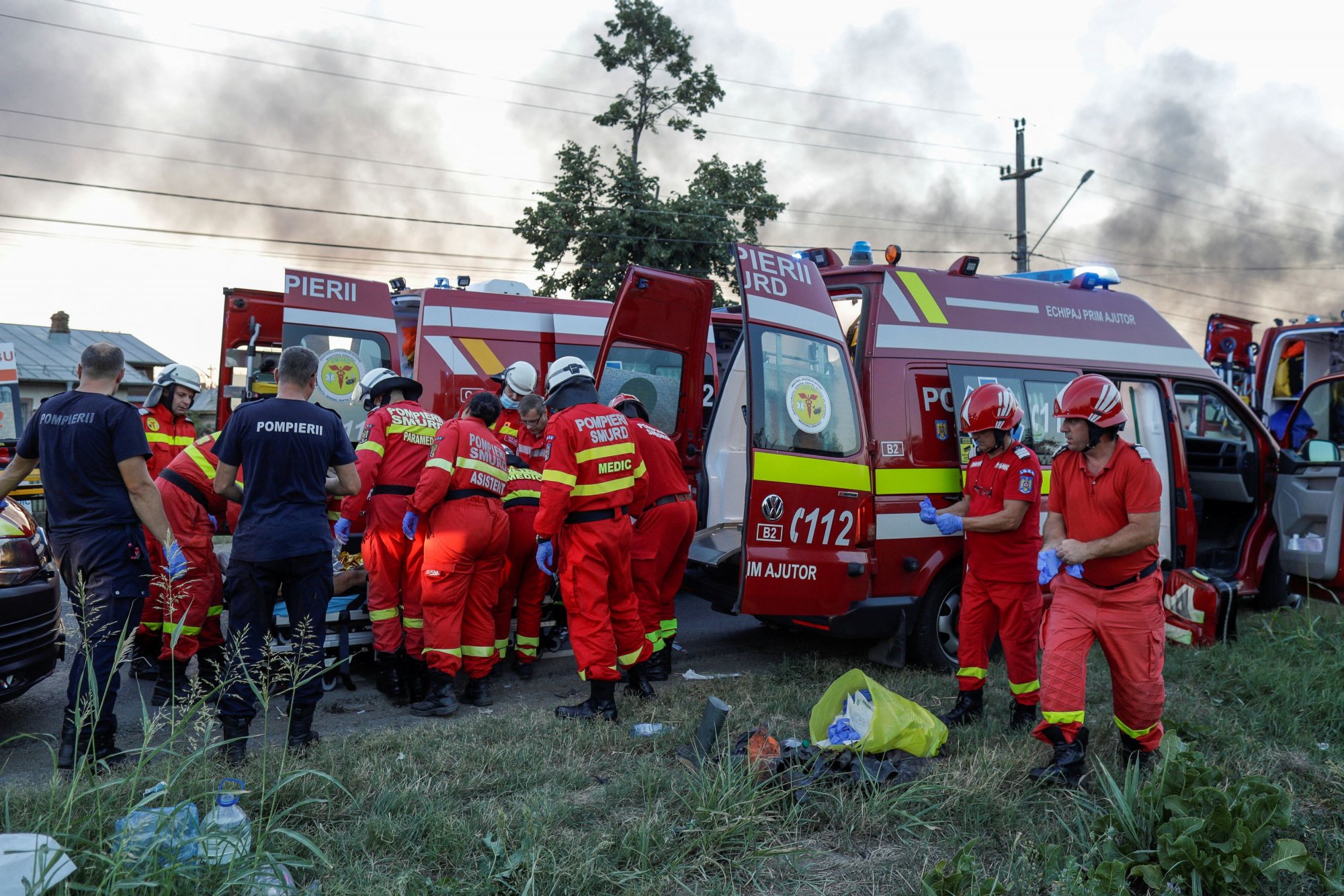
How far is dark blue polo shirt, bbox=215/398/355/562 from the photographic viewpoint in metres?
4.15

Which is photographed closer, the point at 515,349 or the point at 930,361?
the point at 930,361

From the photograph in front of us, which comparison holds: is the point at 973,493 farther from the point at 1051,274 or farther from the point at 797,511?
the point at 1051,274

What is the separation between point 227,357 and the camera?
8.29 meters

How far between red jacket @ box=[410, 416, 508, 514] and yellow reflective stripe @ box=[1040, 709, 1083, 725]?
9.91ft

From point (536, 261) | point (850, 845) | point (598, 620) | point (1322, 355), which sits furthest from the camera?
point (536, 261)

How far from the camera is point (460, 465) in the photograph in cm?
514

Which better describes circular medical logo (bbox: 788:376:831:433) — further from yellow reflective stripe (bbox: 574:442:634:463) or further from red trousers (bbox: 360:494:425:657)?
red trousers (bbox: 360:494:425:657)

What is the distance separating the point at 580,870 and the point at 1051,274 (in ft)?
19.0

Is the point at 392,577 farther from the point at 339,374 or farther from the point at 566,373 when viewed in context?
the point at 339,374

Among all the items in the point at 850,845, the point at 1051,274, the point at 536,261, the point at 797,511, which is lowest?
the point at 850,845

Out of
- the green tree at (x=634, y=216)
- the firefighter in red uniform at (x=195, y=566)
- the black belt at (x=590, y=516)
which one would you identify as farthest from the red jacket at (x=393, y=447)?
the green tree at (x=634, y=216)

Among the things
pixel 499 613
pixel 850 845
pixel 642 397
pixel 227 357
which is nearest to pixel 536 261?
pixel 227 357

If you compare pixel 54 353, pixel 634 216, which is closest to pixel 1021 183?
pixel 634 216

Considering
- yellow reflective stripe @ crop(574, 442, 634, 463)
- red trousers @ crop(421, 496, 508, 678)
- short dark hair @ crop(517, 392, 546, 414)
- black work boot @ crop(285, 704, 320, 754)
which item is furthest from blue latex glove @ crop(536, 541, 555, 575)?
black work boot @ crop(285, 704, 320, 754)
